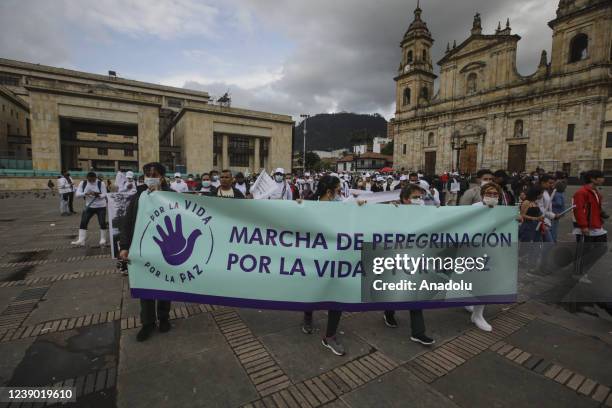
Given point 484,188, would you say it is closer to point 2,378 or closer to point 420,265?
point 420,265

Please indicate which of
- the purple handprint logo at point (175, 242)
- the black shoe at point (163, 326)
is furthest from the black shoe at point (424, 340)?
the black shoe at point (163, 326)

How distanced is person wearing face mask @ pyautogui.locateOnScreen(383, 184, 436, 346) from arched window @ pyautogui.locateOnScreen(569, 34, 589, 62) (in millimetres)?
45614

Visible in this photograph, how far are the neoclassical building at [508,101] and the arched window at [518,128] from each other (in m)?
0.12

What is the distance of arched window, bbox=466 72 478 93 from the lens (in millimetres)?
43656

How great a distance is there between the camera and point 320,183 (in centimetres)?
353

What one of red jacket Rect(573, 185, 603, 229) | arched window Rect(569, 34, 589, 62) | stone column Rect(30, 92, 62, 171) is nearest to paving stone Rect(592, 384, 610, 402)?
red jacket Rect(573, 185, 603, 229)

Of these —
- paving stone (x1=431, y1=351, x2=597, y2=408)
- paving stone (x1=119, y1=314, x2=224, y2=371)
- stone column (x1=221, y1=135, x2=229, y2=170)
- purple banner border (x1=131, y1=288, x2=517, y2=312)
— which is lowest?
paving stone (x1=119, y1=314, x2=224, y2=371)

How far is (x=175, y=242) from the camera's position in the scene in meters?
3.17

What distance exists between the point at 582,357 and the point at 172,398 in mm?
3911

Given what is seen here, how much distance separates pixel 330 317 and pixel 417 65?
5644 cm

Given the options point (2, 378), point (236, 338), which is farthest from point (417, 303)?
point (2, 378)

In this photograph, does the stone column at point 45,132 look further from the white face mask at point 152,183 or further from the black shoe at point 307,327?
the black shoe at point 307,327

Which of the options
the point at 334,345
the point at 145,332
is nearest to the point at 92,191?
the point at 145,332

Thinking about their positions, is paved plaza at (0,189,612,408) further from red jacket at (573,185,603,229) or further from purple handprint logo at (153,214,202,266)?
red jacket at (573,185,603,229)
